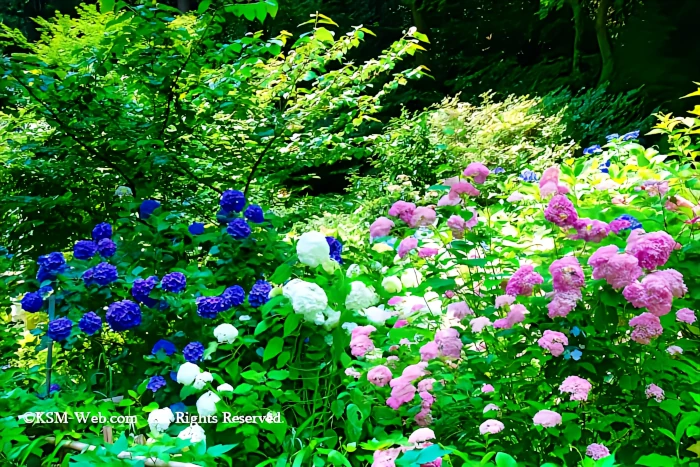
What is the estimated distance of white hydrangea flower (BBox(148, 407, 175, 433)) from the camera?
1163mm

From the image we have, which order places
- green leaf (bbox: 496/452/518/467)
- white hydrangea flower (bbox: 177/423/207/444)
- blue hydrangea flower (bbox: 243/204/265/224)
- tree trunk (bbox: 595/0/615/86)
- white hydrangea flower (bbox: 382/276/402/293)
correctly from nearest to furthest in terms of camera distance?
green leaf (bbox: 496/452/518/467)
white hydrangea flower (bbox: 177/423/207/444)
white hydrangea flower (bbox: 382/276/402/293)
blue hydrangea flower (bbox: 243/204/265/224)
tree trunk (bbox: 595/0/615/86)

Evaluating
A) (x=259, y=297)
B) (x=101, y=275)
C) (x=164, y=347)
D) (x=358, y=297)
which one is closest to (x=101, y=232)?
(x=101, y=275)

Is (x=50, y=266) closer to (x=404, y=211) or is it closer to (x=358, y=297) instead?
(x=358, y=297)

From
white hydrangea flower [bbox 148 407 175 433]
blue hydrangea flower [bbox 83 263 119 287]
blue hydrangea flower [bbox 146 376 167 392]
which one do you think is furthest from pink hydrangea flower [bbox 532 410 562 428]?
blue hydrangea flower [bbox 83 263 119 287]

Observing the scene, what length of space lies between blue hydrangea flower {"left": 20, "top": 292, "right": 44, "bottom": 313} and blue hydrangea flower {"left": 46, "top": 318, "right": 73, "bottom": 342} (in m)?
0.14

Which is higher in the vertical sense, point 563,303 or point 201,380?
point 563,303

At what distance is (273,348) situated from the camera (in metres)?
1.30

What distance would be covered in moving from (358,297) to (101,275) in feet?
2.22

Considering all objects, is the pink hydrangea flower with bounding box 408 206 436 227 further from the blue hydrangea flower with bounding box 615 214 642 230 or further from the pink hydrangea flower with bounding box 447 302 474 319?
the blue hydrangea flower with bounding box 615 214 642 230

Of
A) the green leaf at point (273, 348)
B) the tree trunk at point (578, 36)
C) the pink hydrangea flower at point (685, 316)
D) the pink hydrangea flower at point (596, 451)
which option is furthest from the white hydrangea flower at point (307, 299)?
the tree trunk at point (578, 36)

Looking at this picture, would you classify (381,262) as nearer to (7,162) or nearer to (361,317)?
(361,317)

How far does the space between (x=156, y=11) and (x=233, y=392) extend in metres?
1.68

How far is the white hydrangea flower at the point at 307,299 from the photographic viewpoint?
1259 millimetres

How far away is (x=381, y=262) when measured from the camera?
1.82 meters
